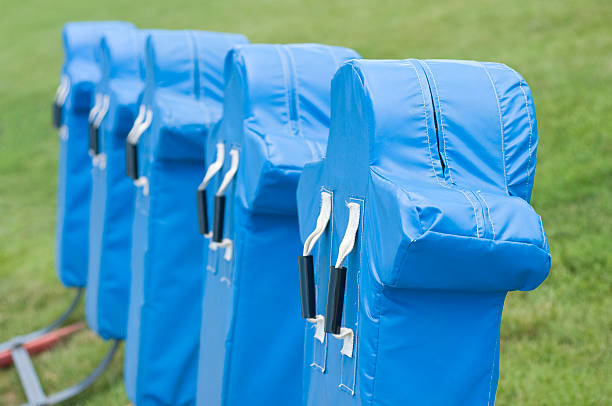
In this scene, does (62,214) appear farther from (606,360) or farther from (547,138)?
(606,360)

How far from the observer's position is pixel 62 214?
20.5ft

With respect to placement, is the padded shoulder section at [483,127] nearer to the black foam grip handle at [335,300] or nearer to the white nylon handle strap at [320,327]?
the black foam grip handle at [335,300]

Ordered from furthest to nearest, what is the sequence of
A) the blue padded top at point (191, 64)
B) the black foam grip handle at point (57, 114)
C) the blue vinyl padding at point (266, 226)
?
the black foam grip handle at point (57, 114)
the blue padded top at point (191, 64)
the blue vinyl padding at point (266, 226)

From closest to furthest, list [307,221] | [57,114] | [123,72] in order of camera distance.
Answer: [307,221], [123,72], [57,114]

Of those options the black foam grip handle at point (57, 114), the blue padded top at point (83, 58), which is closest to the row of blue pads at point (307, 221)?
the blue padded top at point (83, 58)

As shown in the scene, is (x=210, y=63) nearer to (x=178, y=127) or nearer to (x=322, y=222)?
(x=178, y=127)

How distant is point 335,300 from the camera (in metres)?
2.08

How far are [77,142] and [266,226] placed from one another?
11.5 ft

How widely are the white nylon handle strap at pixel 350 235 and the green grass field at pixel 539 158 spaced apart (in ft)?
6.17

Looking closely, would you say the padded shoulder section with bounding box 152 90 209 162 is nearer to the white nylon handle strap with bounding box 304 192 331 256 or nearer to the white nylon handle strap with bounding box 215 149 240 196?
the white nylon handle strap with bounding box 215 149 240 196

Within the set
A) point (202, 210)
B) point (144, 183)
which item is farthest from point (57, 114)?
point (202, 210)

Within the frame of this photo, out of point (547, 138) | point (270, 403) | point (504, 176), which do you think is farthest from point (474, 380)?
point (547, 138)

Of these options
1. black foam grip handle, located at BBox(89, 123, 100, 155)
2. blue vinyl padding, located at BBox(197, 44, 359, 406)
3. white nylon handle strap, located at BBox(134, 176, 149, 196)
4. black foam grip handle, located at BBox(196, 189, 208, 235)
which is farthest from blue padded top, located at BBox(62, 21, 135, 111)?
blue vinyl padding, located at BBox(197, 44, 359, 406)

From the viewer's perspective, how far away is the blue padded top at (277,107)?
2.84 metres
